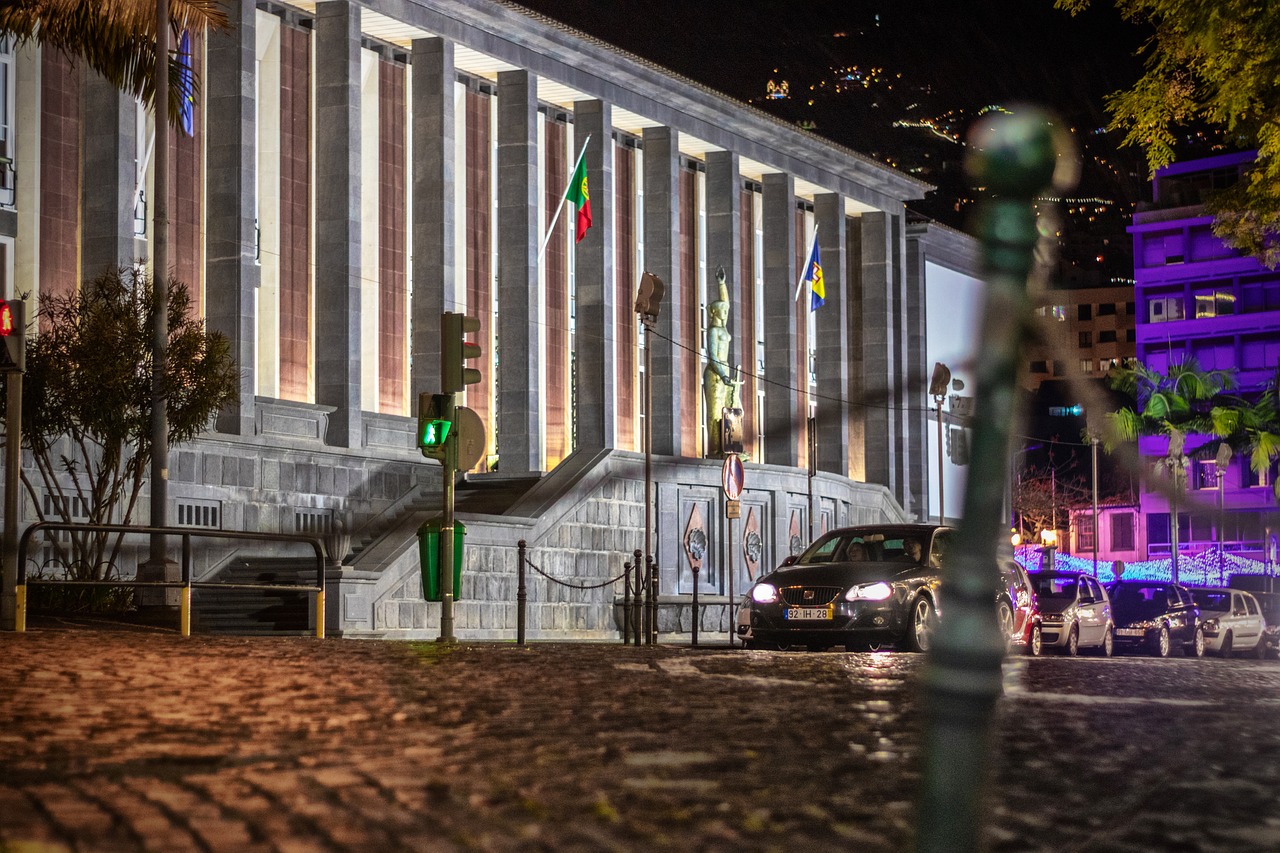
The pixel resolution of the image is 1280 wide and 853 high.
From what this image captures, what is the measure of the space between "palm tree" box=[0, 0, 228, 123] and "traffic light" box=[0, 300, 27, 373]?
7787mm

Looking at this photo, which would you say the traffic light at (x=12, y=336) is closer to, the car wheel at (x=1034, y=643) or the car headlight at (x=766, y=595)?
the car headlight at (x=766, y=595)

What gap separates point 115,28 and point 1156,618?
63.1ft

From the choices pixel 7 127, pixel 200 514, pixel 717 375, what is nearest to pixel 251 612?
pixel 200 514

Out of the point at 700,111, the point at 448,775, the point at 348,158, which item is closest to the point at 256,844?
the point at 448,775

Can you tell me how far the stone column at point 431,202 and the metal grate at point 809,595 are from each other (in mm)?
20484

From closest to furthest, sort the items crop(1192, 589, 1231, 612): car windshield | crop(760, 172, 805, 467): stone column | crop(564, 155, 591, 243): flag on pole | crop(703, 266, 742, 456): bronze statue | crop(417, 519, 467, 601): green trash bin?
1. crop(417, 519, 467, 601): green trash bin
2. crop(1192, 589, 1231, 612): car windshield
3. crop(564, 155, 591, 243): flag on pole
4. crop(703, 266, 742, 456): bronze statue
5. crop(760, 172, 805, 467): stone column

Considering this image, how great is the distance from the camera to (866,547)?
68.2 feet

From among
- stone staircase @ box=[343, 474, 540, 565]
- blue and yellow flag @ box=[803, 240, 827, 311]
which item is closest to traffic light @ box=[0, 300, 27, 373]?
stone staircase @ box=[343, 474, 540, 565]

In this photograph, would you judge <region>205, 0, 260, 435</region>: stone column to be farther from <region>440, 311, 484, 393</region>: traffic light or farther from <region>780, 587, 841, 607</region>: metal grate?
<region>780, 587, 841, 607</region>: metal grate

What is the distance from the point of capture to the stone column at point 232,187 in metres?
33.9

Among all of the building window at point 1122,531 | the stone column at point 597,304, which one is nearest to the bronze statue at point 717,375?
the stone column at point 597,304

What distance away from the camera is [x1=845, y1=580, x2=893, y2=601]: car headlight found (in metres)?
19.0

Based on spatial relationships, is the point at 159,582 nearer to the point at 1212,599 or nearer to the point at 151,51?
the point at 151,51

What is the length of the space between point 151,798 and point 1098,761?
2701mm
